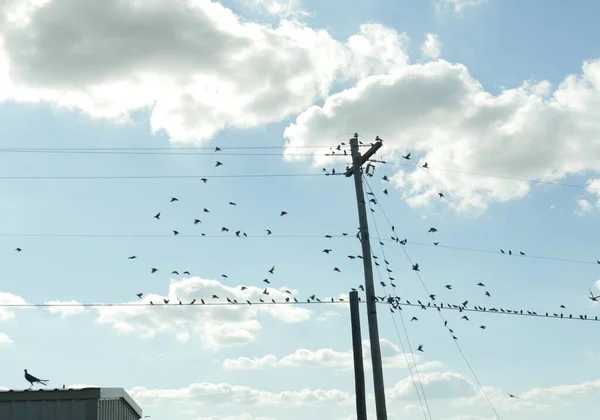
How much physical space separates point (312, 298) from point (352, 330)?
5.52m

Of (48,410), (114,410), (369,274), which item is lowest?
(48,410)

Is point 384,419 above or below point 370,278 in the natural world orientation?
below

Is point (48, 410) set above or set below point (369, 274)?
below

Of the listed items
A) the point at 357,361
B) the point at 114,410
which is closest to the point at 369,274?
the point at 357,361

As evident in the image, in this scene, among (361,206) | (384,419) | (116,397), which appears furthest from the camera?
(116,397)

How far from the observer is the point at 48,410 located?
21.0m

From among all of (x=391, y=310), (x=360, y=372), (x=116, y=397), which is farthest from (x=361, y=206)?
(x=116, y=397)

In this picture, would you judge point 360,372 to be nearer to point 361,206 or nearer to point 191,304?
point 361,206

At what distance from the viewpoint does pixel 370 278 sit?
70.1 ft

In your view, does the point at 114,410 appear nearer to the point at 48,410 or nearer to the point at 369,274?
the point at 48,410

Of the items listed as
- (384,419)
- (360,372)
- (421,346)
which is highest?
(421,346)

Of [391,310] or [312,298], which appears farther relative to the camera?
[312,298]

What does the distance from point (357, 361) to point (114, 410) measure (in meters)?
8.52

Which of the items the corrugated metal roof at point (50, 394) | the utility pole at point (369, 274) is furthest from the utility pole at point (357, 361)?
the corrugated metal roof at point (50, 394)
